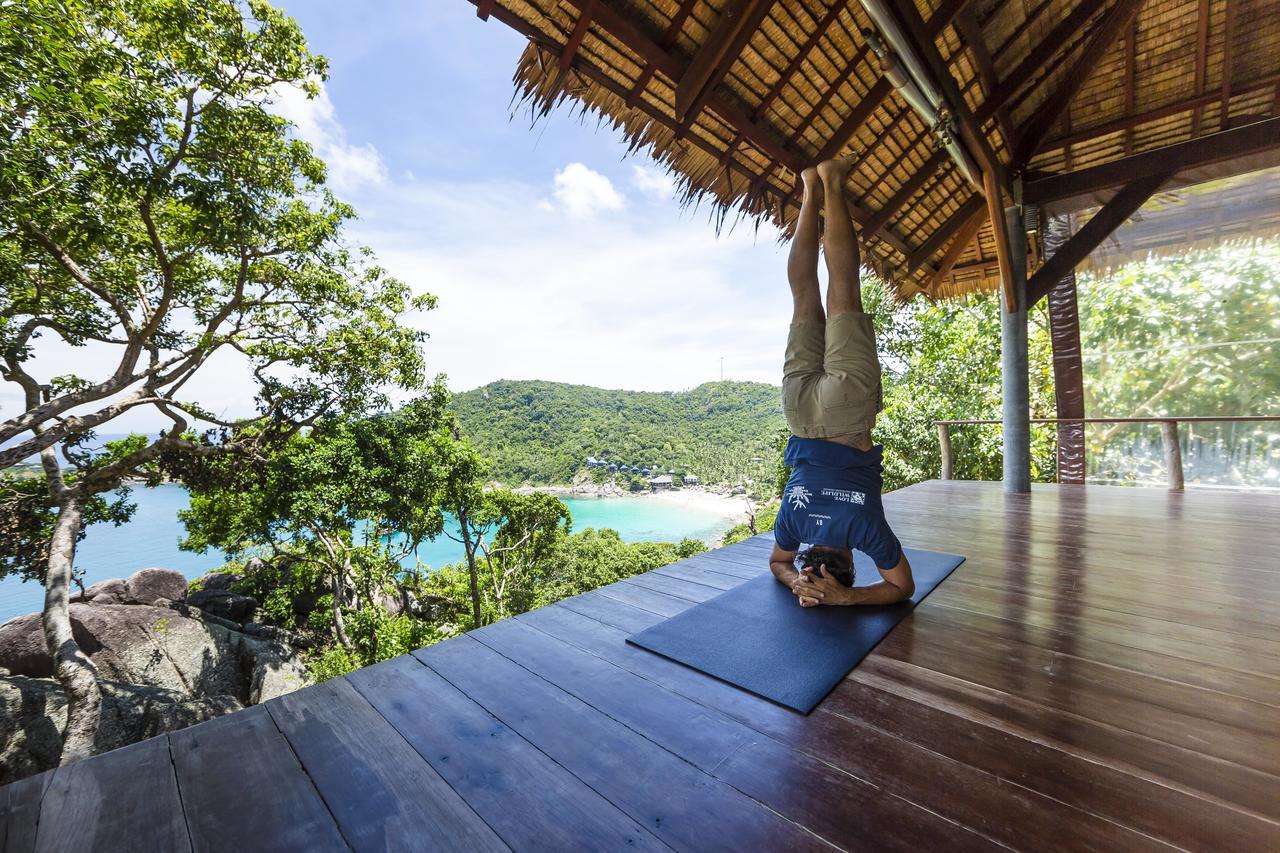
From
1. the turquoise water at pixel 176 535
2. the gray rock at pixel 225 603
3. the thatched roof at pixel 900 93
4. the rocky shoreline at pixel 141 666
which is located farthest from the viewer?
the turquoise water at pixel 176 535

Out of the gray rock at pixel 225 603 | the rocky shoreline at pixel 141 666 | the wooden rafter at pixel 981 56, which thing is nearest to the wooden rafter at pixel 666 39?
the wooden rafter at pixel 981 56

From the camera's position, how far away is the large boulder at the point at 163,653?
800 cm

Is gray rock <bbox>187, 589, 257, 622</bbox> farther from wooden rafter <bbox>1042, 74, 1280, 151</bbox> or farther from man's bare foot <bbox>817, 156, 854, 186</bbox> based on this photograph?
wooden rafter <bbox>1042, 74, 1280, 151</bbox>

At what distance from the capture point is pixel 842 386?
1664 mm

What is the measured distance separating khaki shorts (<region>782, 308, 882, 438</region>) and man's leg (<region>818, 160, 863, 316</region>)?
2.5 inches

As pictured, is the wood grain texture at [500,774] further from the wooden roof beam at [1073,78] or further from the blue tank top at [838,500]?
the wooden roof beam at [1073,78]

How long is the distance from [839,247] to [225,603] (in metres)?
15.3

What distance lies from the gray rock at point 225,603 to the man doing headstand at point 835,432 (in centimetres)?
1471

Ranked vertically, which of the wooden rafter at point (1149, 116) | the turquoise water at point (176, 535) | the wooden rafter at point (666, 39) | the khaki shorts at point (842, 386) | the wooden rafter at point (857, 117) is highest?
the wooden rafter at point (1149, 116)

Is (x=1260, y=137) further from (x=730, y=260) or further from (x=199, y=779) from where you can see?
(x=730, y=260)

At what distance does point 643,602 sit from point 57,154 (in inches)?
245

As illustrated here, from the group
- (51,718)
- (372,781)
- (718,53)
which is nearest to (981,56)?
(718,53)

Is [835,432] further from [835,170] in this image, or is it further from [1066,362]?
[1066,362]

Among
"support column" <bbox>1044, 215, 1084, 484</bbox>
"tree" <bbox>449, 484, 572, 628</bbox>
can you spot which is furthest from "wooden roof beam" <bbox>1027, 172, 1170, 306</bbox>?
"tree" <bbox>449, 484, 572, 628</bbox>
